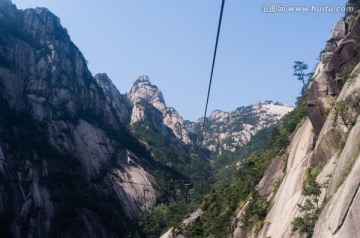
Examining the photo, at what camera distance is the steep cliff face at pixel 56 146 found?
66.5 metres

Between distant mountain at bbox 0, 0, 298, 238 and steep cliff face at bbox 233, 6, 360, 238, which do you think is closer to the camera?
steep cliff face at bbox 233, 6, 360, 238

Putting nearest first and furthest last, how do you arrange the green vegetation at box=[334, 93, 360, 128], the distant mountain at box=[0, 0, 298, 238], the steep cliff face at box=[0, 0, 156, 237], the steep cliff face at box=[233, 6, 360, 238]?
the steep cliff face at box=[233, 6, 360, 238] < the green vegetation at box=[334, 93, 360, 128] < the steep cliff face at box=[0, 0, 156, 237] < the distant mountain at box=[0, 0, 298, 238]

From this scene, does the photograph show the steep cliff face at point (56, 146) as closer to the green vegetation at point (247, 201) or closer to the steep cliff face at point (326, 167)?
the green vegetation at point (247, 201)

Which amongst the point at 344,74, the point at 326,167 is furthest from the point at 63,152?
the point at 326,167

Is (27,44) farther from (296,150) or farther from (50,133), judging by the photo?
(296,150)

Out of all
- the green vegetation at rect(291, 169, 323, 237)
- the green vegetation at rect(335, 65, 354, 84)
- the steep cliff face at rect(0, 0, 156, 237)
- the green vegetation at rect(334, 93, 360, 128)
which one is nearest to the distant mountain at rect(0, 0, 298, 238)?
the steep cliff face at rect(0, 0, 156, 237)

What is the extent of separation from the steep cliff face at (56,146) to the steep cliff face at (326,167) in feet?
134

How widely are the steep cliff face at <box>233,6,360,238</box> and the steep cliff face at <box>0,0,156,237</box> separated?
40.8 metres

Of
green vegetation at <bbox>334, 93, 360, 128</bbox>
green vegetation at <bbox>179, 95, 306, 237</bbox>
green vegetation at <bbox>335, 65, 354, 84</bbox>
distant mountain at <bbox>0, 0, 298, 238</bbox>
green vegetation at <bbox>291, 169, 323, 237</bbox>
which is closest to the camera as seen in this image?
green vegetation at <bbox>291, 169, 323, 237</bbox>

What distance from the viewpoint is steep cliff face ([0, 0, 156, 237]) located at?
66.5 meters

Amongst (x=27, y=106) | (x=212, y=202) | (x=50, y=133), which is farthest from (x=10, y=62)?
(x=212, y=202)

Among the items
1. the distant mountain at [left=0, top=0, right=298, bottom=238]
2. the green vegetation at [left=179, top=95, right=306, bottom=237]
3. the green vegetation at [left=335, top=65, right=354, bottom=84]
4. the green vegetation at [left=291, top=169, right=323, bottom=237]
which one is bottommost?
the green vegetation at [left=291, top=169, right=323, bottom=237]

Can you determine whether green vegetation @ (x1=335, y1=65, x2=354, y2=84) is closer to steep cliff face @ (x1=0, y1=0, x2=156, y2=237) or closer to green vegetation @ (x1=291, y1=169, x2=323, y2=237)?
green vegetation @ (x1=291, y1=169, x2=323, y2=237)

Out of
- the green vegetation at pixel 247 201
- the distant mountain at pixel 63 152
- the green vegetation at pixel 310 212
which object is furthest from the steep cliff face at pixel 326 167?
the distant mountain at pixel 63 152
